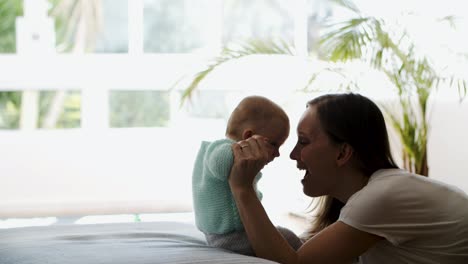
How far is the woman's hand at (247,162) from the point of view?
5.39ft

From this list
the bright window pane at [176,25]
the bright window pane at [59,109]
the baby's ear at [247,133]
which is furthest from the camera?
the bright window pane at [176,25]

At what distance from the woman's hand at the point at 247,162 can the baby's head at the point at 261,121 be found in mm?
202

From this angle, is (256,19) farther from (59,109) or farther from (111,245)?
(111,245)

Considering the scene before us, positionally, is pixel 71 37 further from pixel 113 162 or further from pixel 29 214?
pixel 29 214

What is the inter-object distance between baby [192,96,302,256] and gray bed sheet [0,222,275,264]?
0.19 ft

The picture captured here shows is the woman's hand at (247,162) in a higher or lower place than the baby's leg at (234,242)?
higher

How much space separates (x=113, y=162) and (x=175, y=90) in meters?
0.78

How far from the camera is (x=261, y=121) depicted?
191cm

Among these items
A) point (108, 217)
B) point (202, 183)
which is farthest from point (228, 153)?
point (108, 217)

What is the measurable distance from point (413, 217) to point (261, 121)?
463mm

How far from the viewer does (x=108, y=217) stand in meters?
5.47

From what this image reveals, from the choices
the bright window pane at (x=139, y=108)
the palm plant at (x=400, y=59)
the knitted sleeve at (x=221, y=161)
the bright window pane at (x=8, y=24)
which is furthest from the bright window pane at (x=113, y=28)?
the knitted sleeve at (x=221, y=161)

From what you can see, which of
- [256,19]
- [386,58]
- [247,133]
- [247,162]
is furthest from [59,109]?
[247,162]

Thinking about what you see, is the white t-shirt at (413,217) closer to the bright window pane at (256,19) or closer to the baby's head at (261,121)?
the baby's head at (261,121)
